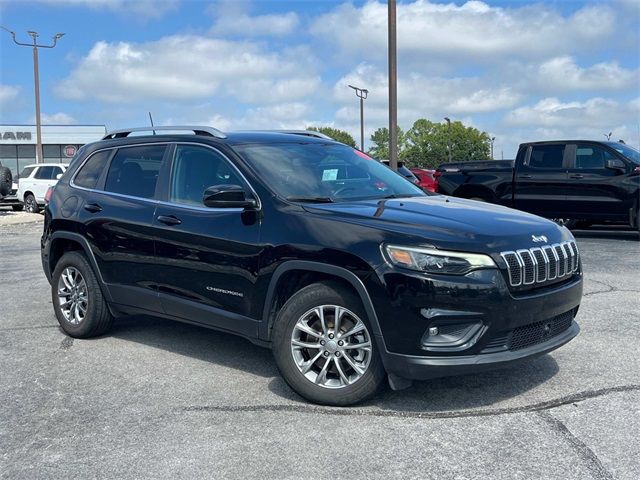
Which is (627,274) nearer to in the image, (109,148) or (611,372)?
(611,372)

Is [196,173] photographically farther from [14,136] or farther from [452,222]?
[14,136]

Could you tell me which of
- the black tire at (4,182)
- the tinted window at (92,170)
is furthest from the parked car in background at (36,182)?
the tinted window at (92,170)

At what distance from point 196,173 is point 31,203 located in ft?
70.6

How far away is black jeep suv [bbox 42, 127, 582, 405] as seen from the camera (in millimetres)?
3832

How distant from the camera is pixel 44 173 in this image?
24125 mm

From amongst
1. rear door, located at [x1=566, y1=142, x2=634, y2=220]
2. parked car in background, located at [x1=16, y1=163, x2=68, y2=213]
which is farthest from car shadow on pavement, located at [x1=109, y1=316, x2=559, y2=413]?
parked car in background, located at [x1=16, y1=163, x2=68, y2=213]

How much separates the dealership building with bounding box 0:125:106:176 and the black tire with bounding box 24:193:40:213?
31091mm

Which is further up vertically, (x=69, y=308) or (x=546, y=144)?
(x=546, y=144)

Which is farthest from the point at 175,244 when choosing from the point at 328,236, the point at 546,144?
the point at 546,144

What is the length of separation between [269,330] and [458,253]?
1.39m

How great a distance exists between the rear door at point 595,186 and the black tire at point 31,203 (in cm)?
1889

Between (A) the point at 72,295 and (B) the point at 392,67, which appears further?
(B) the point at 392,67

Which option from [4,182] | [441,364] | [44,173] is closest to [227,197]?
[441,364]

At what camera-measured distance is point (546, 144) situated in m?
13.1
